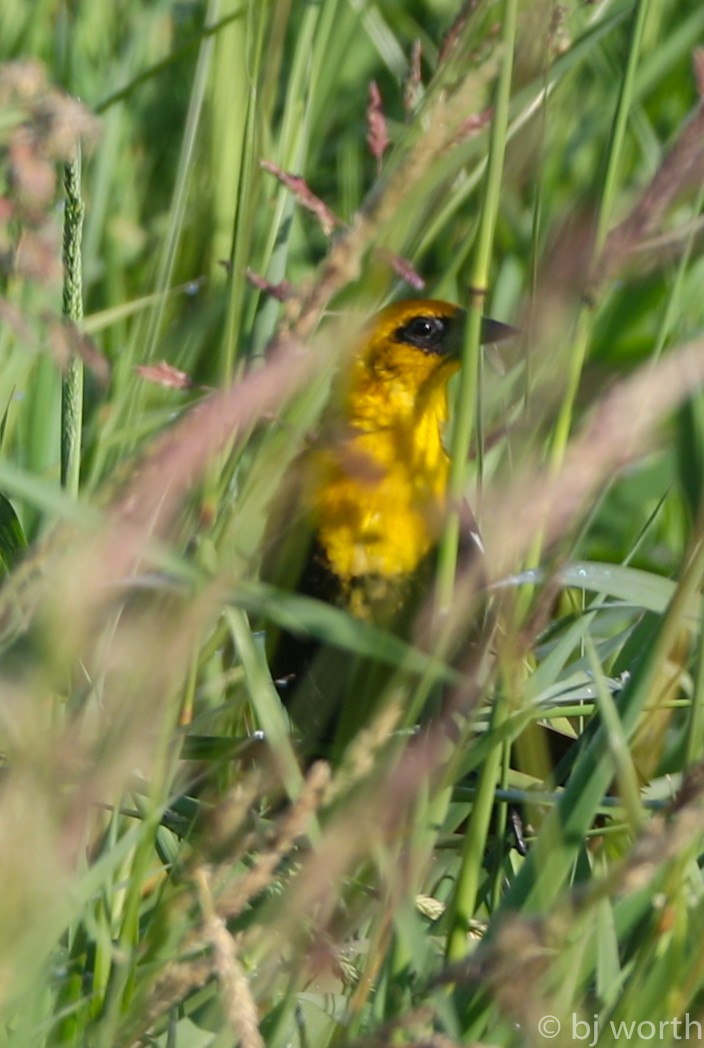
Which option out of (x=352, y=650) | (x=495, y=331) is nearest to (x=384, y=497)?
(x=495, y=331)

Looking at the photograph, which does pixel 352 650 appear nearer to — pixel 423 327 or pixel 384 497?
pixel 384 497

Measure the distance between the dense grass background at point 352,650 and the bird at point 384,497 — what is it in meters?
0.27

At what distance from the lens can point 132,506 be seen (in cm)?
108

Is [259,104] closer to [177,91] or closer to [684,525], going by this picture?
[684,525]

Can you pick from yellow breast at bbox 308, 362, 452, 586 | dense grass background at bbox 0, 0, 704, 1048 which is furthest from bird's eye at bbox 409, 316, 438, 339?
dense grass background at bbox 0, 0, 704, 1048

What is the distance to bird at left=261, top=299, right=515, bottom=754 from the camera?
8.14ft

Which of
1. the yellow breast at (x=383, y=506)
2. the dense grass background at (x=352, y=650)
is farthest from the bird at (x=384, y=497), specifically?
the dense grass background at (x=352, y=650)

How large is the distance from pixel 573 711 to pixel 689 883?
0.34 m

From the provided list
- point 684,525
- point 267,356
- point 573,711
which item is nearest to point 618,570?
point 573,711

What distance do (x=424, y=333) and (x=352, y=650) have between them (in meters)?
1.57

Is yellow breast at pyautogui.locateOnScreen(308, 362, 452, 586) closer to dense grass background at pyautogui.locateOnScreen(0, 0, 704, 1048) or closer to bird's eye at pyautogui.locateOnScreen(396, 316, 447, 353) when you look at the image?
bird's eye at pyautogui.locateOnScreen(396, 316, 447, 353)

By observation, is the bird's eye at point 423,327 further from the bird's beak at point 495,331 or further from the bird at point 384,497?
the bird's beak at point 495,331

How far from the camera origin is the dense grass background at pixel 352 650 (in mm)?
1032

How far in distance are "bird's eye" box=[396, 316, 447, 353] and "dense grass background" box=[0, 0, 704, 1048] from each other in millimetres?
452
